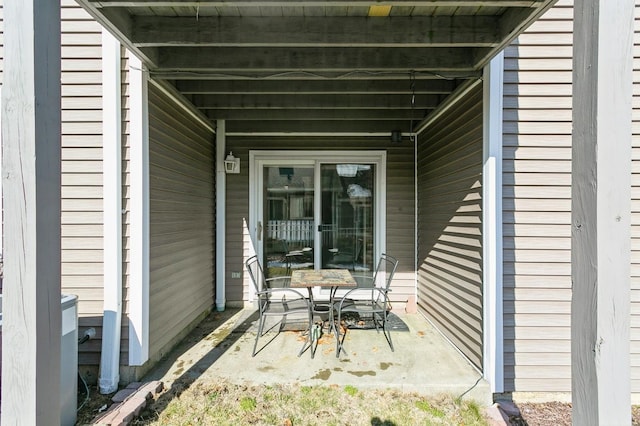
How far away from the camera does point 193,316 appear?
354 centimetres

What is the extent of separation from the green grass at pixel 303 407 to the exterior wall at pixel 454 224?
1.94ft

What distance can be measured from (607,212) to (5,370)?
A: 2.35 meters

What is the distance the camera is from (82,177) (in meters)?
2.47

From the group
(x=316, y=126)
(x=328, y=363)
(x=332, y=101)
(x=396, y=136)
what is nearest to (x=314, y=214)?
(x=316, y=126)

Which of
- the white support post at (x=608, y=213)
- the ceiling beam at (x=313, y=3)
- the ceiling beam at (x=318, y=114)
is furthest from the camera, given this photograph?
the ceiling beam at (x=318, y=114)

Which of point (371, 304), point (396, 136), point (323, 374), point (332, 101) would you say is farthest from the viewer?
point (396, 136)

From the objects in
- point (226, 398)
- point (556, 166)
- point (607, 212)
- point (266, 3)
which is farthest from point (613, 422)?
point (266, 3)

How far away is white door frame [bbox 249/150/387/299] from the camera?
4.35 metres

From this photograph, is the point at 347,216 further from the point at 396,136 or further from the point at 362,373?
the point at 362,373

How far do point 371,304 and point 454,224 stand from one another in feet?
3.81

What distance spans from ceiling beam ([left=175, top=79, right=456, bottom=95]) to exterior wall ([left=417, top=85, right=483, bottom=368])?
0.34m

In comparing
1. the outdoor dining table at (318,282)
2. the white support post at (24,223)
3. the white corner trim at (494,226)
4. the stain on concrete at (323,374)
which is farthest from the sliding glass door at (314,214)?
the white support post at (24,223)

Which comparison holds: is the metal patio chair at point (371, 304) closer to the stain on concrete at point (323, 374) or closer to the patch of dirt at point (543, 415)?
the stain on concrete at point (323, 374)

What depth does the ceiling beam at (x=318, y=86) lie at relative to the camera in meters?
3.01
